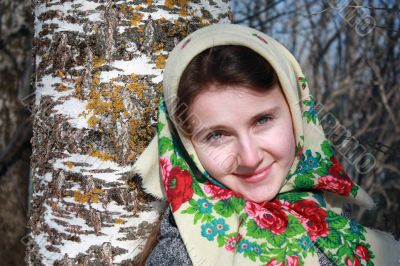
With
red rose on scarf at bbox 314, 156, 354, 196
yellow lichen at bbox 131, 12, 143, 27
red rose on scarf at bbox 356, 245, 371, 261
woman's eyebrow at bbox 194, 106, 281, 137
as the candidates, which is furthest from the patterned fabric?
yellow lichen at bbox 131, 12, 143, 27

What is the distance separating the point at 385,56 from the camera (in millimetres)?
4863

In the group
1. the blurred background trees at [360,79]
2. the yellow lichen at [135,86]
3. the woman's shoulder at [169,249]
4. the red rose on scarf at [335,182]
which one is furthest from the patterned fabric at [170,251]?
the blurred background trees at [360,79]

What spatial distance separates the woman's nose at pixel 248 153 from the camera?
1.54 meters

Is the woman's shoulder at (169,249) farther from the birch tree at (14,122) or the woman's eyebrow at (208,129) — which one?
the birch tree at (14,122)

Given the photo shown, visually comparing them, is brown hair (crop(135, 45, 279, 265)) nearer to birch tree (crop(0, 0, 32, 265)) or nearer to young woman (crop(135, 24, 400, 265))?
young woman (crop(135, 24, 400, 265))

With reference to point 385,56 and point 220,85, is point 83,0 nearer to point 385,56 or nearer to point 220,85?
point 220,85

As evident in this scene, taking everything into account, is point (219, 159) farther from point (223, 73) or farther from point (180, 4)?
point (180, 4)

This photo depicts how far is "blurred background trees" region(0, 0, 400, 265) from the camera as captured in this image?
1.79 metres

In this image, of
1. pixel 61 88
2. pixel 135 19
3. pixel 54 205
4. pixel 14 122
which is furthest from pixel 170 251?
pixel 14 122

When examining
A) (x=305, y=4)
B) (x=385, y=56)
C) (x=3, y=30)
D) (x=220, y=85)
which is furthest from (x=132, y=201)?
(x=305, y=4)

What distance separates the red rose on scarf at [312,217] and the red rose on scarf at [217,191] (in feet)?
0.76

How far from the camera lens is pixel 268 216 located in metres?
1.66

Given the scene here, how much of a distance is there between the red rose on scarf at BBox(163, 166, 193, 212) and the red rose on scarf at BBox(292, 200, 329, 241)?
359 mm

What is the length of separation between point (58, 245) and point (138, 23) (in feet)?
2.58
